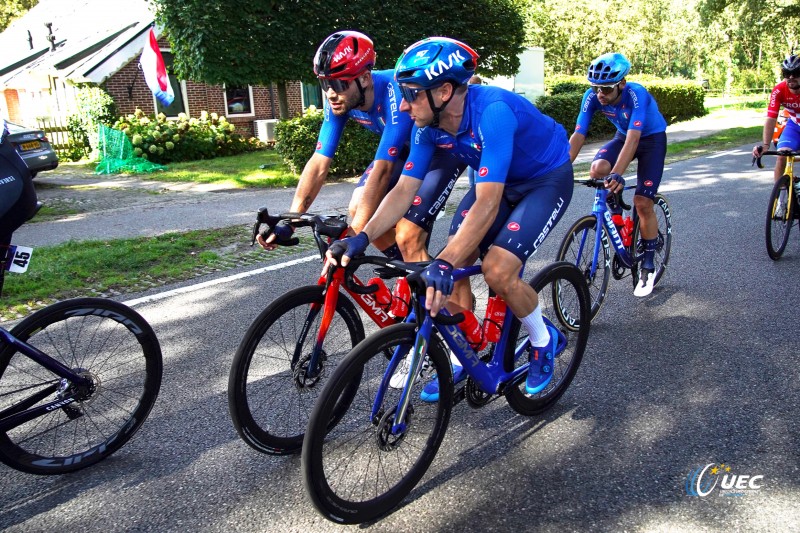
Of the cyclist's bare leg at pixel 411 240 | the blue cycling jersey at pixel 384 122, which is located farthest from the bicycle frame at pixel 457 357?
the blue cycling jersey at pixel 384 122

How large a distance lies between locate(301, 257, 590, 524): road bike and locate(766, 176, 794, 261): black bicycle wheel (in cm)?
436

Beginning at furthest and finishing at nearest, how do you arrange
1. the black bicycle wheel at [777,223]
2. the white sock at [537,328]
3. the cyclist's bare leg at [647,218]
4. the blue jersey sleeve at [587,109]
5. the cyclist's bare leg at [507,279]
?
1. the black bicycle wheel at [777,223]
2. the cyclist's bare leg at [647,218]
3. the blue jersey sleeve at [587,109]
4. the white sock at [537,328]
5. the cyclist's bare leg at [507,279]

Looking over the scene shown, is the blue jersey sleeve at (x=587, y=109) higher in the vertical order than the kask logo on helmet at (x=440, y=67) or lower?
lower

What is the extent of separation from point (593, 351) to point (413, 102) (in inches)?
93.6

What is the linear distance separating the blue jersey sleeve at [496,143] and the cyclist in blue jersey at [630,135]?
219 centimetres

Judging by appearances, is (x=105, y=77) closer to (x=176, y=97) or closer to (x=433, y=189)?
(x=176, y=97)

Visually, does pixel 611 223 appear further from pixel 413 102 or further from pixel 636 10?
pixel 636 10

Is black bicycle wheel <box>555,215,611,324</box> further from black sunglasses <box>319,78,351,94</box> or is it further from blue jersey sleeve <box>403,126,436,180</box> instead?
black sunglasses <box>319,78,351,94</box>

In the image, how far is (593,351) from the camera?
453 cm

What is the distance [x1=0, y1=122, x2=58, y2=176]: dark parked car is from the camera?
1241 centimetres

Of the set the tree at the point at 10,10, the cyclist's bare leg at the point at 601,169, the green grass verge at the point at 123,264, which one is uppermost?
the tree at the point at 10,10

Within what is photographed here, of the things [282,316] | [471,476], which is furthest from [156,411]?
[471,476]

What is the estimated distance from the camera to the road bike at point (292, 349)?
301cm

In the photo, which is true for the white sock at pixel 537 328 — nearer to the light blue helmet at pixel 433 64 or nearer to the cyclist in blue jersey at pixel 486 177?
the cyclist in blue jersey at pixel 486 177
